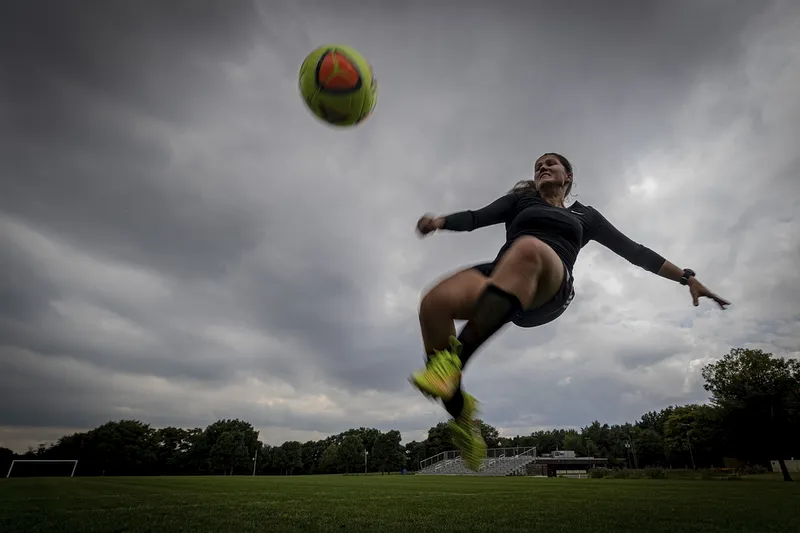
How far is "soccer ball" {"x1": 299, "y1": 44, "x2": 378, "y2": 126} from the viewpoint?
339cm

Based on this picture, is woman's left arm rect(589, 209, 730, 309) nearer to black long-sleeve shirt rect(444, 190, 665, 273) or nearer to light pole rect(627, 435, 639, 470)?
black long-sleeve shirt rect(444, 190, 665, 273)

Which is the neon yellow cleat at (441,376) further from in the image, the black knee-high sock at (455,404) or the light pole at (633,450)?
the light pole at (633,450)

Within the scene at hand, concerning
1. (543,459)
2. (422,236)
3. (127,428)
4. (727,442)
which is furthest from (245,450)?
(422,236)

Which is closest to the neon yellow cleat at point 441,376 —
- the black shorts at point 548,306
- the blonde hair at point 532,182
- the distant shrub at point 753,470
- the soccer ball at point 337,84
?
the black shorts at point 548,306

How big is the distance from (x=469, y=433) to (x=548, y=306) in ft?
2.88

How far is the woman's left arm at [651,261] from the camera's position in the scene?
3412mm

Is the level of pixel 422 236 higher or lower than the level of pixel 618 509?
higher

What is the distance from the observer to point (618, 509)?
7711mm

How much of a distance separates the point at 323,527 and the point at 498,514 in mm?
2905

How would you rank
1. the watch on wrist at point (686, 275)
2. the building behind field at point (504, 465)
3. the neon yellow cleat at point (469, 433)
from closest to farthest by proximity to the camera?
1. the neon yellow cleat at point (469, 433)
2. the watch on wrist at point (686, 275)
3. the building behind field at point (504, 465)

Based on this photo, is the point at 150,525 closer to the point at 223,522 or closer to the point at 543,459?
the point at 223,522

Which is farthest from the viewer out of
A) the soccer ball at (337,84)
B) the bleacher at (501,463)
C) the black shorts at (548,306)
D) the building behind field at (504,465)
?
the building behind field at (504,465)

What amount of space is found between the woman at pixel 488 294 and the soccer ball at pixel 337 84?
1.25 meters

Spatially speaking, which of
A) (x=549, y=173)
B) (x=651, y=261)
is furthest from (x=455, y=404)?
(x=651, y=261)
